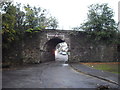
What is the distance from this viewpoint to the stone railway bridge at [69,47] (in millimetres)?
21875

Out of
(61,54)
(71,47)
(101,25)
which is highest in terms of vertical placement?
(101,25)

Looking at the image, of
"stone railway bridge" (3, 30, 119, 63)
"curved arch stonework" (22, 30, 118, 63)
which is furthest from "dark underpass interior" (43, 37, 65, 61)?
"curved arch stonework" (22, 30, 118, 63)

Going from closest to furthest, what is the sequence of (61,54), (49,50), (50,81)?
(50,81)
(49,50)
(61,54)

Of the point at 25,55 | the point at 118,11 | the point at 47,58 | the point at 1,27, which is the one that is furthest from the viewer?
the point at 47,58

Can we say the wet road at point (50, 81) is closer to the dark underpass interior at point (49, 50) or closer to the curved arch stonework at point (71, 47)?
the curved arch stonework at point (71, 47)

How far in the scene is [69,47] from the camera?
22766mm

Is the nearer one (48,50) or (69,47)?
(69,47)

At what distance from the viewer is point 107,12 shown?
71.6 ft

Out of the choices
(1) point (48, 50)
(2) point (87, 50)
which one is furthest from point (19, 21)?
(2) point (87, 50)

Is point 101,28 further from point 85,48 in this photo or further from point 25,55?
point 25,55

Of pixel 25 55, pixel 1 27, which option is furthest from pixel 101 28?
pixel 1 27

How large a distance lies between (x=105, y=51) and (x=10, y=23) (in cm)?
1544

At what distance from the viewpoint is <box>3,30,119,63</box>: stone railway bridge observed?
21875 millimetres

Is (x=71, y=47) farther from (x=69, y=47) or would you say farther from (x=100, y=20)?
(x=100, y=20)
